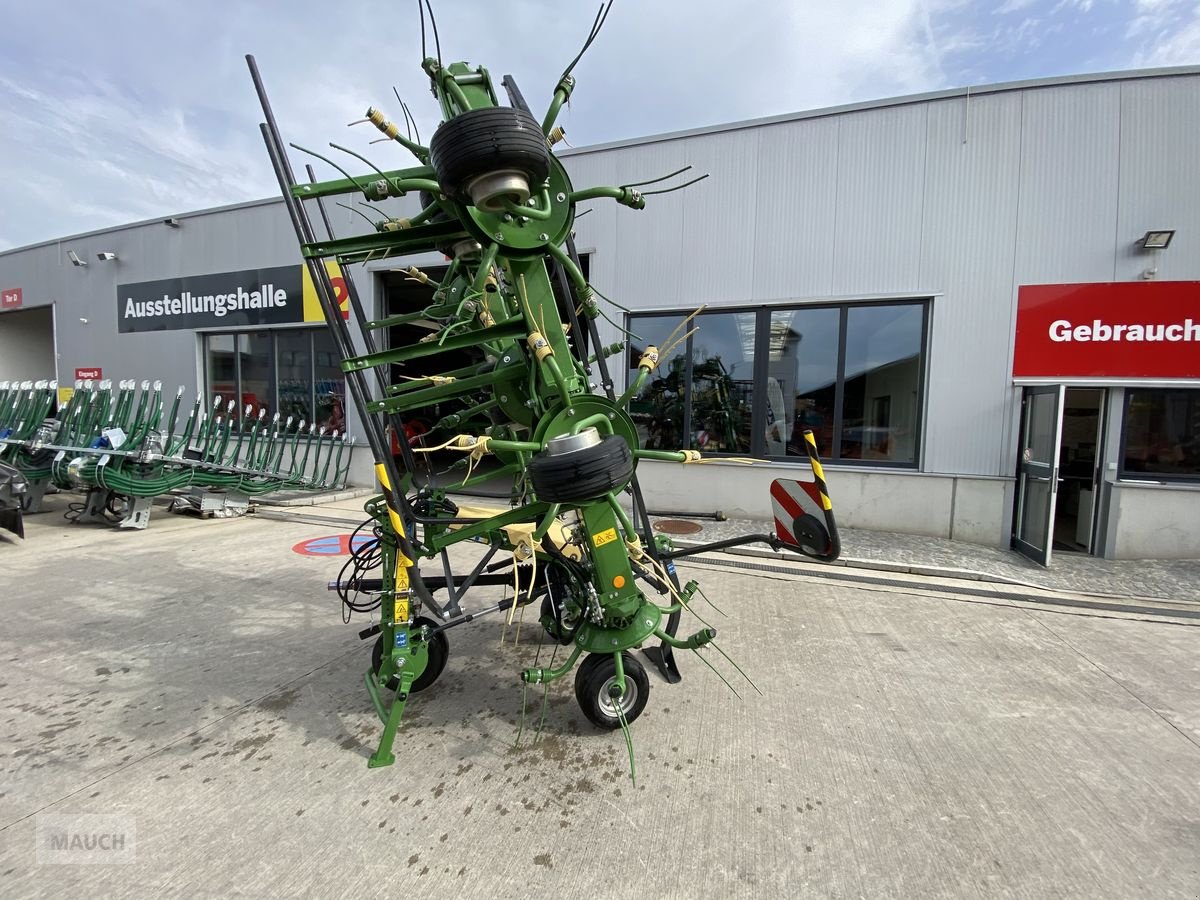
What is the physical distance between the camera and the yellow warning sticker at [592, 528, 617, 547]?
257 centimetres

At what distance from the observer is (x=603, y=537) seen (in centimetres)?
258

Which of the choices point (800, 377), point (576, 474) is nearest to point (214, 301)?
point (800, 377)

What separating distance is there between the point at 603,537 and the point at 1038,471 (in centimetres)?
588

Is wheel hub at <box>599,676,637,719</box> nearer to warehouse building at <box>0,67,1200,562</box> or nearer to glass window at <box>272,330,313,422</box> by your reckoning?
warehouse building at <box>0,67,1200,562</box>

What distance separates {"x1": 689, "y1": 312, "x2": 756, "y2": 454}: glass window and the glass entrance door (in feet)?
10.3

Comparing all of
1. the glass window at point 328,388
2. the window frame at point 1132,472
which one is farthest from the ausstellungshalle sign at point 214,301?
the window frame at point 1132,472

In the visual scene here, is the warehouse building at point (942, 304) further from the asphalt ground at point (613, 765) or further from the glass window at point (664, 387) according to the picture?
the asphalt ground at point (613, 765)

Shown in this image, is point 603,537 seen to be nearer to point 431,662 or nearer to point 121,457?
point 431,662

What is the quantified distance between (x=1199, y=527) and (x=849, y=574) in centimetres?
415

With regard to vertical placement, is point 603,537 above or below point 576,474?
below

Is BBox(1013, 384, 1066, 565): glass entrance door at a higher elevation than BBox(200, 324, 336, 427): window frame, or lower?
lower

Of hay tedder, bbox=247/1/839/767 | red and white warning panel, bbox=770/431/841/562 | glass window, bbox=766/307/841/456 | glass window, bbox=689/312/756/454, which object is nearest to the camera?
hay tedder, bbox=247/1/839/767

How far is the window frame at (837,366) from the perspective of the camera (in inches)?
266

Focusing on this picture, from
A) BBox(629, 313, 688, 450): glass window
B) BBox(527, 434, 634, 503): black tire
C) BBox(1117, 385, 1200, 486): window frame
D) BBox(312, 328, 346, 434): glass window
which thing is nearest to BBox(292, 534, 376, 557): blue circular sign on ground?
BBox(312, 328, 346, 434): glass window
